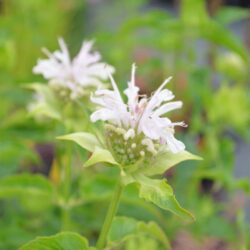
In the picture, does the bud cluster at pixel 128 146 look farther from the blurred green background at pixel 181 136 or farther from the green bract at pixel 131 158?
the blurred green background at pixel 181 136

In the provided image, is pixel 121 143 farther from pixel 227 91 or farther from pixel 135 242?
pixel 227 91

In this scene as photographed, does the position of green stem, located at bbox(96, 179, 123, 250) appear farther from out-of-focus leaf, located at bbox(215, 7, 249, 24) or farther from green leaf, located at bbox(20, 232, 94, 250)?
out-of-focus leaf, located at bbox(215, 7, 249, 24)

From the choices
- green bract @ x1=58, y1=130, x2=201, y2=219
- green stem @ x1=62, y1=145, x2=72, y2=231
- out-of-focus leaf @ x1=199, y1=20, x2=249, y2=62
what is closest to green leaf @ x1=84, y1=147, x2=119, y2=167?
green bract @ x1=58, y1=130, x2=201, y2=219

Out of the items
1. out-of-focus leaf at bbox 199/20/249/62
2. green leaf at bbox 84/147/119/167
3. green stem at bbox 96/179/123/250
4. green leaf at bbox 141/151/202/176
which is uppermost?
out-of-focus leaf at bbox 199/20/249/62

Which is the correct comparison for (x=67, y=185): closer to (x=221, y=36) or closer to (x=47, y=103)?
(x=47, y=103)

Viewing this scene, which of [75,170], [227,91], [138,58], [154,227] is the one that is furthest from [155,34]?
[138,58]

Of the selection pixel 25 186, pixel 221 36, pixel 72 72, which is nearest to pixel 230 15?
pixel 221 36

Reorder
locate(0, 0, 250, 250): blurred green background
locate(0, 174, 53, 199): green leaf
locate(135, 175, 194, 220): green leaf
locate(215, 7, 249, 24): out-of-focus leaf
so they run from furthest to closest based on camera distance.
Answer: locate(215, 7, 249, 24): out-of-focus leaf, locate(0, 0, 250, 250): blurred green background, locate(0, 174, 53, 199): green leaf, locate(135, 175, 194, 220): green leaf

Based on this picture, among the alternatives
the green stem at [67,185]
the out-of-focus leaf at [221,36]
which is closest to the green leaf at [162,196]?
the green stem at [67,185]
